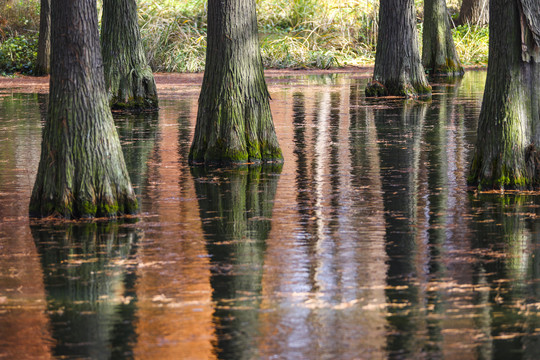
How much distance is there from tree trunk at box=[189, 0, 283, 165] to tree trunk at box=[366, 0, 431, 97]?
364 inches

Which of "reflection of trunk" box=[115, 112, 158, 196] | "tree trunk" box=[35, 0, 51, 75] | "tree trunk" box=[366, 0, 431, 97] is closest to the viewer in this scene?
"reflection of trunk" box=[115, 112, 158, 196]

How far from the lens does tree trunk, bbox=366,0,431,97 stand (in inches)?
825

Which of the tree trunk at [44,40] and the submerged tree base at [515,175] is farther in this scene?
the tree trunk at [44,40]

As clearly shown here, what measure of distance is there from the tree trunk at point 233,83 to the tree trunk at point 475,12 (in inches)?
1012

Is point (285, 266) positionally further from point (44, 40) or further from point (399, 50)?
point (44, 40)

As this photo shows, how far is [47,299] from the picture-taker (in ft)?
22.6

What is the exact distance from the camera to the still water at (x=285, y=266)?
5.93m

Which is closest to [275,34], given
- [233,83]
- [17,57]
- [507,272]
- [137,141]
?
[17,57]

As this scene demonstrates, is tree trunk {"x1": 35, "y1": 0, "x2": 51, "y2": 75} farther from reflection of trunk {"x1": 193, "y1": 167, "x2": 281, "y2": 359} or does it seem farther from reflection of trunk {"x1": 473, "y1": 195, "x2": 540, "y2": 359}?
reflection of trunk {"x1": 473, "y1": 195, "x2": 540, "y2": 359}

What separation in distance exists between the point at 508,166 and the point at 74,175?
4.99 metres

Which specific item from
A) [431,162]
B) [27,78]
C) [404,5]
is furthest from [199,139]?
[27,78]

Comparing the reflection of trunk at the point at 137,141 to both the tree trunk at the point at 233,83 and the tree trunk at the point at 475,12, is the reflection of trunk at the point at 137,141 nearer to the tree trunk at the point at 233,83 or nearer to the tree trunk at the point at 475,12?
the tree trunk at the point at 233,83

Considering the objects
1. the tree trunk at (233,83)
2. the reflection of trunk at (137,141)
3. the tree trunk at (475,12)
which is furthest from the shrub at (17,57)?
the tree trunk at (233,83)

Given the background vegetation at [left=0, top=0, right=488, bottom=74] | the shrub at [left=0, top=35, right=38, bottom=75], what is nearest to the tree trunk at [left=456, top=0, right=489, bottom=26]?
the background vegetation at [left=0, top=0, right=488, bottom=74]
